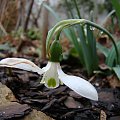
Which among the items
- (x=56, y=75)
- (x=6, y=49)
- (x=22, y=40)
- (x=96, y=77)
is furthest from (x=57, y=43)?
(x=22, y=40)

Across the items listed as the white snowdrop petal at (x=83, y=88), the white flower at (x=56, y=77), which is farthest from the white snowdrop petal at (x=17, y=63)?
the white snowdrop petal at (x=83, y=88)

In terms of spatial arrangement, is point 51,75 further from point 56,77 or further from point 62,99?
point 62,99

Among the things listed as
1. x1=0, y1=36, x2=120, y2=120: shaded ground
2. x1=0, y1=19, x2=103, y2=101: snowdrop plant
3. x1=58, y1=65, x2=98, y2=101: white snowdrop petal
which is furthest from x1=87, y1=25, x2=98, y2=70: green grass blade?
x1=58, y1=65, x2=98, y2=101: white snowdrop petal

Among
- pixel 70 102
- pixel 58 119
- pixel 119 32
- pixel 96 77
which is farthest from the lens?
pixel 119 32

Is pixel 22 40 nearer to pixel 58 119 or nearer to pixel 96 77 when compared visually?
pixel 96 77

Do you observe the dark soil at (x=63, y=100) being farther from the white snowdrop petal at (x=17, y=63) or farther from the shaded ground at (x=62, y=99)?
the white snowdrop petal at (x=17, y=63)
